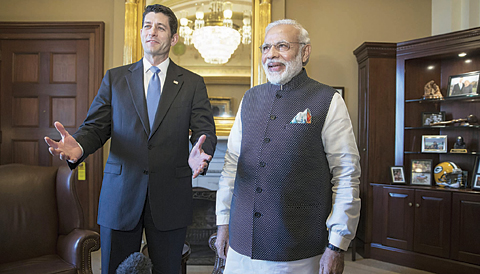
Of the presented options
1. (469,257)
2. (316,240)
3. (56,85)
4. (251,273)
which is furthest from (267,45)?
(56,85)

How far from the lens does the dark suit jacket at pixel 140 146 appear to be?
5.23 feet

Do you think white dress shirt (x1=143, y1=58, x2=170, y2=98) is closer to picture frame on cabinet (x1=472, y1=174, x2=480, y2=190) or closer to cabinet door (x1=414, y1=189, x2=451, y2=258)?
cabinet door (x1=414, y1=189, x2=451, y2=258)

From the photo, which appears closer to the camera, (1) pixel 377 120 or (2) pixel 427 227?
(2) pixel 427 227

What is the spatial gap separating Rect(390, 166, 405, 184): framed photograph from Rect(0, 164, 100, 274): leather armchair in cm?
297

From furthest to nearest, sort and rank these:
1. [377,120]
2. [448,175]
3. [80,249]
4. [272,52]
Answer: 1. [377,120]
2. [448,175]
3. [80,249]
4. [272,52]

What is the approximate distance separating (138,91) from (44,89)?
316 cm

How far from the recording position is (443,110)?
3.97 meters

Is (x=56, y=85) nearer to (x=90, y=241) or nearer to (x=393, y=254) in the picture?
(x=90, y=241)

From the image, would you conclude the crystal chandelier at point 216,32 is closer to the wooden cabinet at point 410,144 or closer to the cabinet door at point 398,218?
the wooden cabinet at point 410,144

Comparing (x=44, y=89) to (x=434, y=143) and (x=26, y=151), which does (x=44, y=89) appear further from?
(x=434, y=143)

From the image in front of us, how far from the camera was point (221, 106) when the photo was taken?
418cm

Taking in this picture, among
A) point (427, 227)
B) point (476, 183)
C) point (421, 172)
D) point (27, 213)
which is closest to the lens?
point (27, 213)

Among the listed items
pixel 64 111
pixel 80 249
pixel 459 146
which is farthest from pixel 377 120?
pixel 64 111

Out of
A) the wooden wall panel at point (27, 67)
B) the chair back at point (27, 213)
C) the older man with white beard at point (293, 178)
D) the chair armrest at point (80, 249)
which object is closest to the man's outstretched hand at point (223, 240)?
the older man with white beard at point (293, 178)
